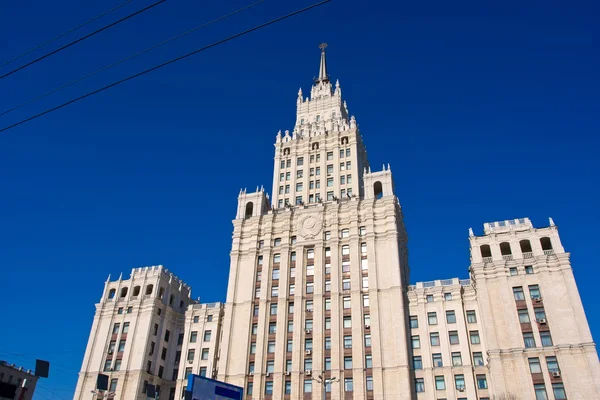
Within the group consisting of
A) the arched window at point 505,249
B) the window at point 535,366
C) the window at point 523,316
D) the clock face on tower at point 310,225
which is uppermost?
the clock face on tower at point 310,225

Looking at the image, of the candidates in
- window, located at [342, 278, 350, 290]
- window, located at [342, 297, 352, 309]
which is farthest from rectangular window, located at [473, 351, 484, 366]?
window, located at [342, 278, 350, 290]

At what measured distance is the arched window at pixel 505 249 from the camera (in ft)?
212

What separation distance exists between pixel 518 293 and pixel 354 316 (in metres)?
20.5

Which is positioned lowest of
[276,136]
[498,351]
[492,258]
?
[498,351]

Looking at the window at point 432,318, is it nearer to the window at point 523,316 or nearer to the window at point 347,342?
the window at point 523,316

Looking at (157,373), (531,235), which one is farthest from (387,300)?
(157,373)

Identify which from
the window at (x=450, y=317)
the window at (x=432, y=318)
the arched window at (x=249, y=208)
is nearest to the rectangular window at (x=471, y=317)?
the window at (x=450, y=317)

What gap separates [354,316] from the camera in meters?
63.1

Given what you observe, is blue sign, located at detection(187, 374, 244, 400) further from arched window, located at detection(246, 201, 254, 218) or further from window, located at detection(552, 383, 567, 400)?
arched window, located at detection(246, 201, 254, 218)

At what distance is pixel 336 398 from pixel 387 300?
14252 millimetres

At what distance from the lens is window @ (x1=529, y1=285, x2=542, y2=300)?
57812 mm

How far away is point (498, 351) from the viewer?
55094 millimetres

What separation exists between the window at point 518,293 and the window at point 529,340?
14.9 ft

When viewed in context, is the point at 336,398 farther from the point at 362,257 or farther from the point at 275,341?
the point at 362,257
